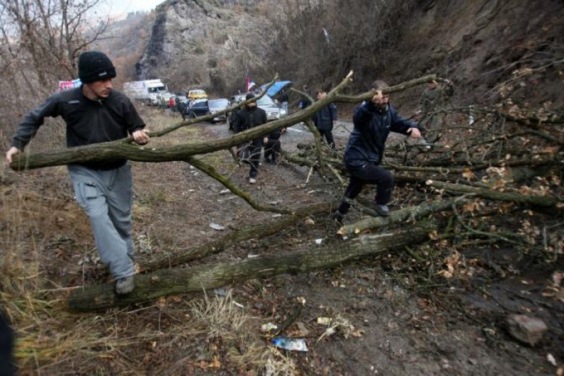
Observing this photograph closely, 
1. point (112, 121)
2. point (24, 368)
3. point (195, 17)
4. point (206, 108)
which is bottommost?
point (206, 108)

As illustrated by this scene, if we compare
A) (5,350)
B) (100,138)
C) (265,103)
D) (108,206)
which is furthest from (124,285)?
(265,103)

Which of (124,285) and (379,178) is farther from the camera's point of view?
(379,178)

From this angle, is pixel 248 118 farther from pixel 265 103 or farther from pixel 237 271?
pixel 265 103

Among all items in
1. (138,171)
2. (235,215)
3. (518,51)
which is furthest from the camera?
(518,51)

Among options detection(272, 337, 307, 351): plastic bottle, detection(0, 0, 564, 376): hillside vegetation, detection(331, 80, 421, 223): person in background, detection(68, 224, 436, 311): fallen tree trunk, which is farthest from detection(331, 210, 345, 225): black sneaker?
detection(272, 337, 307, 351): plastic bottle

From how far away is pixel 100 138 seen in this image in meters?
3.09

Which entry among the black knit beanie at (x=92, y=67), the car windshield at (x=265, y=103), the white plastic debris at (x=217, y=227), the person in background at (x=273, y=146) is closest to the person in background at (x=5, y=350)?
the black knit beanie at (x=92, y=67)

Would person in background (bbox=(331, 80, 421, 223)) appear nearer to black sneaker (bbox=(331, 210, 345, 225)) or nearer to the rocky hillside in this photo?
black sneaker (bbox=(331, 210, 345, 225))

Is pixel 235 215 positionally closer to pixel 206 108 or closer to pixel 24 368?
pixel 24 368

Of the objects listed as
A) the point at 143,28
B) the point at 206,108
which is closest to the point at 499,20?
the point at 206,108

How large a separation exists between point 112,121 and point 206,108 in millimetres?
19281

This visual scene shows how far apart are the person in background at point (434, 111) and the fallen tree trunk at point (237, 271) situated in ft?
5.56

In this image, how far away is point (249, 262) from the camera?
3375 millimetres

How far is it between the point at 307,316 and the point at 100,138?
87.9 inches
